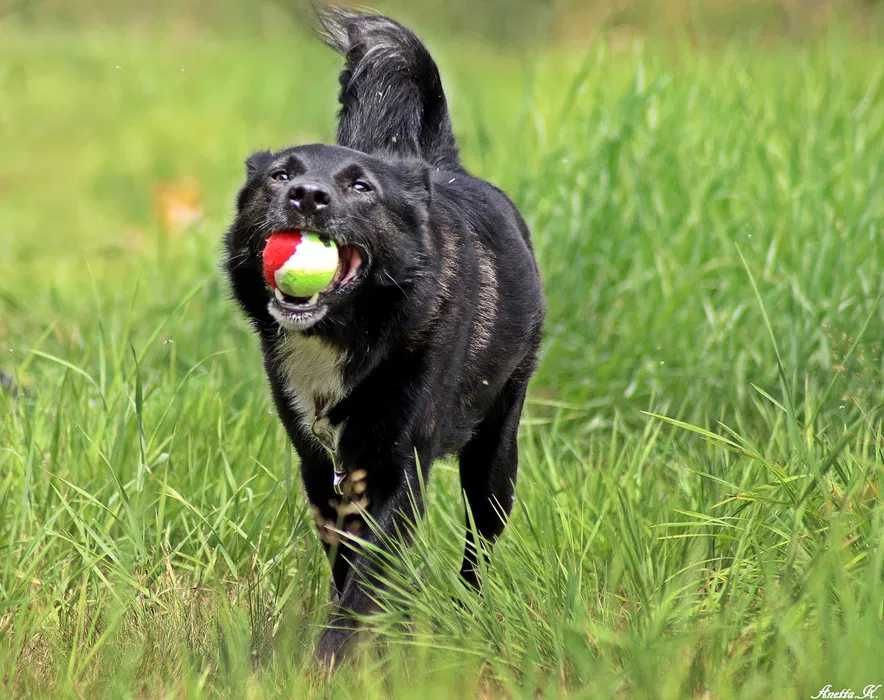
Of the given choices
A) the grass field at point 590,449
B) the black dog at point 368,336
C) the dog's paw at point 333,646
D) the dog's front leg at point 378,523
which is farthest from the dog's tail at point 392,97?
the dog's paw at point 333,646

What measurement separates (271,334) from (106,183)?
7629 millimetres

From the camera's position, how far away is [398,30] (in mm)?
4227

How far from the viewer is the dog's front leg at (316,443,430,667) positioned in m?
3.25

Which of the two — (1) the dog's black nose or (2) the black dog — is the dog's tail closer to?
(2) the black dog

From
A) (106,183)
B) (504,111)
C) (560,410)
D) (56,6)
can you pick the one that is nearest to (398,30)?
(560,410)

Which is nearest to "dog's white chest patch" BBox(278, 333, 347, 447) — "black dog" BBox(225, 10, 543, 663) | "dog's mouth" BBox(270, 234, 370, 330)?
"black dog" BBox(225, 10, 543, 663)

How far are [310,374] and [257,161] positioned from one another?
587mm

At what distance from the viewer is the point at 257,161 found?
12.0 ft

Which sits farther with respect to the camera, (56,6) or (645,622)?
(56,6)

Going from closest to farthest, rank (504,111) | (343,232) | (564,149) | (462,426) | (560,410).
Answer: (343,232) < (462,426) < (560,410) < (564,149) < (504,111)

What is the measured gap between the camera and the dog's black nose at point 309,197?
3.25 metres

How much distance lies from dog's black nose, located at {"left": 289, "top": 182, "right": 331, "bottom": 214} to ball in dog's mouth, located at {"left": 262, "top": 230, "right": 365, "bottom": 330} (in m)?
0.06

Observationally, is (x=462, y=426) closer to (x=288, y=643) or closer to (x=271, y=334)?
(x=271, y=334)

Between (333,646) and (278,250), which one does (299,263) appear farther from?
(333,646)
